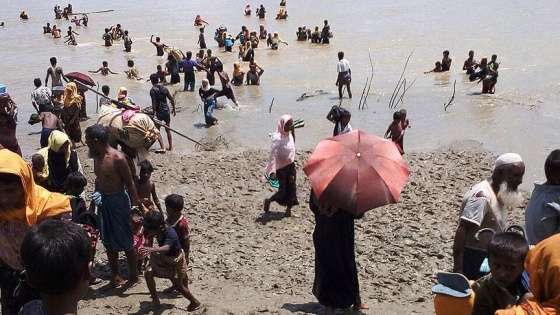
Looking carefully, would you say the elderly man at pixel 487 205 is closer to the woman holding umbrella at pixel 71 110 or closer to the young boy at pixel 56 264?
the young boy at pixel 56 264

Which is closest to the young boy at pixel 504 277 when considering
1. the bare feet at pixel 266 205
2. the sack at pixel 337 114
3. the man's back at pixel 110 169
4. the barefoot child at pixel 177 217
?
the barefoot child at pixel 177 217

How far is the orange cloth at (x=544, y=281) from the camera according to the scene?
8.75 feet

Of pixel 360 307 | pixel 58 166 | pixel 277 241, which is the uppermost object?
pixel 58 166

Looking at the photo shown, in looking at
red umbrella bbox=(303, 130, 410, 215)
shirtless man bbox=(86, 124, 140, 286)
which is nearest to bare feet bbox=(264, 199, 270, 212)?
shirtless man bbox=(86, 124, 140, 286)

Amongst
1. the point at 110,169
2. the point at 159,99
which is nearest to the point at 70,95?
the point at 159,99

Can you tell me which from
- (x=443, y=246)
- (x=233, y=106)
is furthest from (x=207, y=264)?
(x=233, y=106)

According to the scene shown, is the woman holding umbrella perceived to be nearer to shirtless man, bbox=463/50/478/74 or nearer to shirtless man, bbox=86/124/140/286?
shirtless man, bbox=86/124/140/286

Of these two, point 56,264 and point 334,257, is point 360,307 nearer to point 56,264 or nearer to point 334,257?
point 334,257

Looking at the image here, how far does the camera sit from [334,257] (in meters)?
5.46

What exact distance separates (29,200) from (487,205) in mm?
2916

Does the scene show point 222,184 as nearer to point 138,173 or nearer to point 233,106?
point 138,173

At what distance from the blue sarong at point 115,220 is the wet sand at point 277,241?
515 millimetres

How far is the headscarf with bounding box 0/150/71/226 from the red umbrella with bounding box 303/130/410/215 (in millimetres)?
2034

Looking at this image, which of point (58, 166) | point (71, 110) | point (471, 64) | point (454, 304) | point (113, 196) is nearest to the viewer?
point (454, 304)
